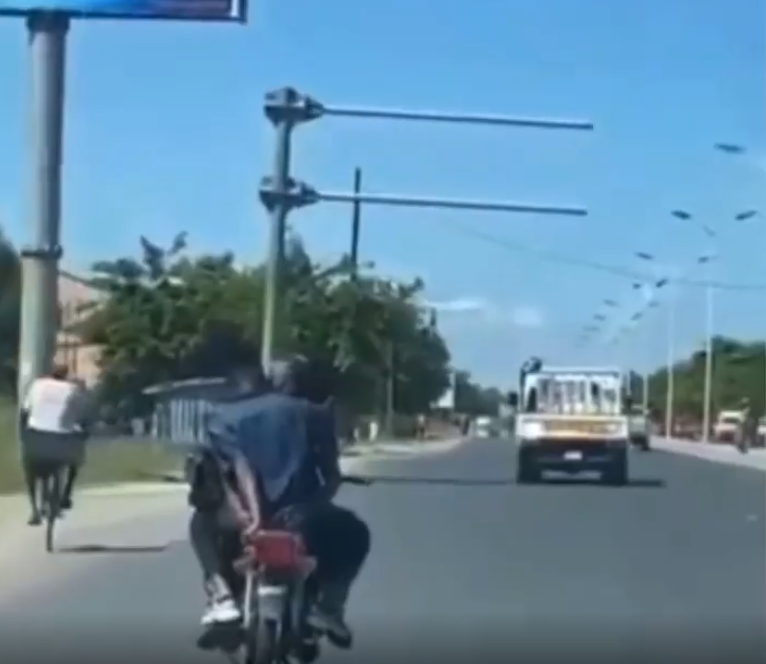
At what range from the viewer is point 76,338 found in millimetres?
12781

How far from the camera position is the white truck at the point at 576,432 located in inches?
1072

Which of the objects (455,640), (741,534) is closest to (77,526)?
(455,640)

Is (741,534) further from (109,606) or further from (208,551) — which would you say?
(208,551)

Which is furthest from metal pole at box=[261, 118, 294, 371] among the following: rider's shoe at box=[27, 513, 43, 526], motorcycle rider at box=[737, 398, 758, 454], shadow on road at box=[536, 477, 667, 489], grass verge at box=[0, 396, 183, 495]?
motorcycle rider at box=[737, 398, 758, 454]

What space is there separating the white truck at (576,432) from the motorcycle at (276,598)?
15.3m

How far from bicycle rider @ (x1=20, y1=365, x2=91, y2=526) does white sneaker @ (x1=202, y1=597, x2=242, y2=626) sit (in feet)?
7.68

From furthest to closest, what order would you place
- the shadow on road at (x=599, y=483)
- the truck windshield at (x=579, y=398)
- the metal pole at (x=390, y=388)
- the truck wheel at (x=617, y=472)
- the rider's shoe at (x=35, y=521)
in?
the truck wheel at (x=617, y=472) < the truck windshield at (x=579, y=398) < the shadow on road at (x=599, y=483) < the rider's shoe at (x=35, y=521) < the metal pole at (x=390, y=388)

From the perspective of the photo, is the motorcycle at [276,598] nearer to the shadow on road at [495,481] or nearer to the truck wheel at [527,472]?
the shadow on road at [495,481]

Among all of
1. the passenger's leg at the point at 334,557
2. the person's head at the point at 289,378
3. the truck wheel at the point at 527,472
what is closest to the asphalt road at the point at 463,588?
the passenger's leg at the point at 334,557

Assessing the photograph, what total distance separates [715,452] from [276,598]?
4029 centimetres

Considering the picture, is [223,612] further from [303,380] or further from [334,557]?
[303,380]

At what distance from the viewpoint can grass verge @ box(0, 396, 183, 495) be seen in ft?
41.1

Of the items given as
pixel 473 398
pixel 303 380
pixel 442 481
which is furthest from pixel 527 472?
pixel 303 380

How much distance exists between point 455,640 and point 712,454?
35.6 meters
